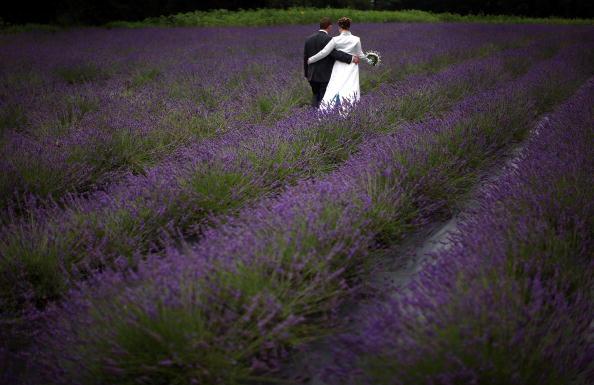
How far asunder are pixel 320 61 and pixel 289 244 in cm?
426

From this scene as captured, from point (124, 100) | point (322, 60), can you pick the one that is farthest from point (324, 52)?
point (124, 100)

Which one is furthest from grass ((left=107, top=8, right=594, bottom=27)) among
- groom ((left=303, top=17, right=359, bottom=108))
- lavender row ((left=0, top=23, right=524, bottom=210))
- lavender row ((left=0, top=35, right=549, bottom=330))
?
lavender row ((left=0, top=35, right=549, bottom=330))

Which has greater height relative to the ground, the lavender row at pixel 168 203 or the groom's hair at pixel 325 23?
the groom's hair at pixel 325 23

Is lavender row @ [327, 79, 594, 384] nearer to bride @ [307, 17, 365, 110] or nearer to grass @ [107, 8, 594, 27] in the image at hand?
bride @ [307, 17, 365, 110]

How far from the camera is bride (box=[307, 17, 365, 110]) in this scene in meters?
5.84

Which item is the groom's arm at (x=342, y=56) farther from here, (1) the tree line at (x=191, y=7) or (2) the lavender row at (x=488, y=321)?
(1) the tree line at (x=191, y=7)

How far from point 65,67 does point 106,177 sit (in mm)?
4864

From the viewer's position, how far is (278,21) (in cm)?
2017

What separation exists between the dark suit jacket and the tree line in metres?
15.5

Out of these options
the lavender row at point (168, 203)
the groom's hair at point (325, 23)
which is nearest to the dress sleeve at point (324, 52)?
the groom's hair at point (325, 23)

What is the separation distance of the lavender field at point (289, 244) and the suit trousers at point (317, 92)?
798mm

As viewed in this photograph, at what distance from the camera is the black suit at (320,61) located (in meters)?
5.88

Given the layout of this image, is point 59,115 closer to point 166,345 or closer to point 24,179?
point 24,179

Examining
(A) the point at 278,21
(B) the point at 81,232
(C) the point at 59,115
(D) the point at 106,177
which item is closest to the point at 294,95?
(C) the point at 59,115
